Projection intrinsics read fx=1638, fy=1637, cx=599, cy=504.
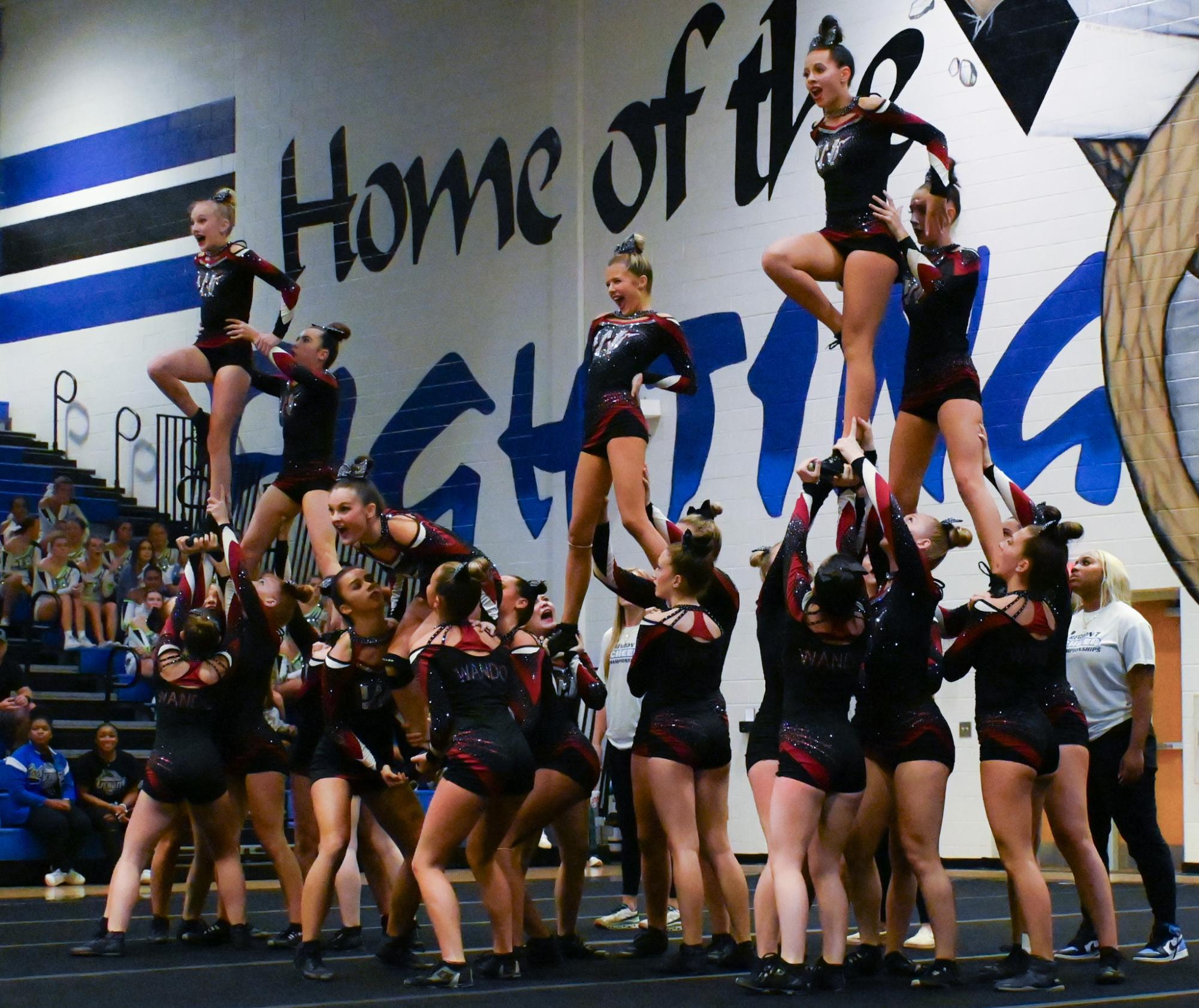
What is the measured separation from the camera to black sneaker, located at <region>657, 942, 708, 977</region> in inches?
238

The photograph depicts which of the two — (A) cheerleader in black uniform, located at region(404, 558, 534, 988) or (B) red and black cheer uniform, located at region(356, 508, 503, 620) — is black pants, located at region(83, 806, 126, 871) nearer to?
(B) red and black cheer uniform, located at region(356, 508, 503, 620)

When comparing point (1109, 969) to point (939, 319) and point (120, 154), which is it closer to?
point (939, 319)

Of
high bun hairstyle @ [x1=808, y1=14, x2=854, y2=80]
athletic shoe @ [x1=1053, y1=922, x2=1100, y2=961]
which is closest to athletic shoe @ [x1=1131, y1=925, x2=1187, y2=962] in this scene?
athletic shoe @ [x1=1053, y1=922, x2=1100, y2=961]

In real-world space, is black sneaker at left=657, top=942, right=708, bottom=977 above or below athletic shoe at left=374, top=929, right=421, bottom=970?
below

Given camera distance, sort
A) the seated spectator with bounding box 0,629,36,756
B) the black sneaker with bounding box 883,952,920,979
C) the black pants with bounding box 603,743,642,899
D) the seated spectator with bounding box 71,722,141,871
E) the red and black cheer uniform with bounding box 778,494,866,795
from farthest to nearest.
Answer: the seated spectator with bounding box 71,722,141,871 < the seated spectator with bounding box 0,629,36,756 < the black pants with bounding box 603,743,642,899 < the black sneaker with bounding box 883,952,920,979 < the red and black cheer uniform with bounding box 778,494,866,795

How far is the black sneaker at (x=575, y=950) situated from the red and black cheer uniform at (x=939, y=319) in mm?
2534

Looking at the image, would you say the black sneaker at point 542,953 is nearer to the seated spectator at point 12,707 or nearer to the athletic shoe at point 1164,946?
the athletic shoe at point 1164,946

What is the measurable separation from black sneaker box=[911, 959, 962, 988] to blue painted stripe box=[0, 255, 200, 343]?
12.2m

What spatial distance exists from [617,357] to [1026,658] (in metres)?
2.30

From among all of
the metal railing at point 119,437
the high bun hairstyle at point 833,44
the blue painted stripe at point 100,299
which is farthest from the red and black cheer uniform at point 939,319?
the metal railing at point 119,437

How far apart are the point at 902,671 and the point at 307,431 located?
373 centimetres

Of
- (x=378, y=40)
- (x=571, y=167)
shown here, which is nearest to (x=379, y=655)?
(x=571, y=167)

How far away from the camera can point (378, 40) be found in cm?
1520

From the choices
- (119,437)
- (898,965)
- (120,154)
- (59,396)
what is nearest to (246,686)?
(898,965)
